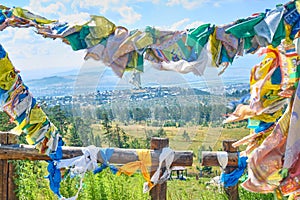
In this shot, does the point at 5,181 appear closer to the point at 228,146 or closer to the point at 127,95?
the point at 228,146

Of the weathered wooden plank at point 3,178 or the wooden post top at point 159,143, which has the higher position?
the wooden post top at point 159,143

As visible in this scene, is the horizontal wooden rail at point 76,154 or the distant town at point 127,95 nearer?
the distant town at point 127,95

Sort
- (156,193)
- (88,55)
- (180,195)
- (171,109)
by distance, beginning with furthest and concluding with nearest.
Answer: (180,195)
(156,193)
(171,109)
(88,55)

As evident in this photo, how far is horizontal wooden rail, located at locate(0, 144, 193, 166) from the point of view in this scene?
2021 millimetres

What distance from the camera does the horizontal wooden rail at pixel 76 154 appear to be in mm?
2021

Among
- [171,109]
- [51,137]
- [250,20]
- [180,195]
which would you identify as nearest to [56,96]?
[51,137]

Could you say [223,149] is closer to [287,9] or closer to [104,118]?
[104,118]

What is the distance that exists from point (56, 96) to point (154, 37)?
0.50m

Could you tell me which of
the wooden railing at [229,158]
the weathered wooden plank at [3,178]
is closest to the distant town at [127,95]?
the wooden railing at [229,158]

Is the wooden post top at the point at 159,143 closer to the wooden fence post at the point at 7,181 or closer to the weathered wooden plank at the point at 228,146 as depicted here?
the weathered wooden plank at the point at 228,146

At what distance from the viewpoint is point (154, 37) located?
4.95 ft

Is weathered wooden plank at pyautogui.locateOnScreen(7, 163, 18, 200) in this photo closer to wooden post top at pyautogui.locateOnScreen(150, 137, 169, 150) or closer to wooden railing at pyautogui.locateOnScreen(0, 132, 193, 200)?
wooden railing at pyautogui.locateOnScreen(0, 132, 193, 200)

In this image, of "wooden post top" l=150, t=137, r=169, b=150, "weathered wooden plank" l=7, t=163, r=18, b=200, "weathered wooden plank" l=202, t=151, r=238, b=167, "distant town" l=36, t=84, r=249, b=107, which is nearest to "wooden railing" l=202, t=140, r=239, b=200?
"weathered wooden plank" l=202, t=151, r=238, b=167

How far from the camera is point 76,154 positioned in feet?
8.24
